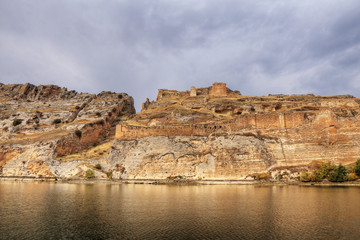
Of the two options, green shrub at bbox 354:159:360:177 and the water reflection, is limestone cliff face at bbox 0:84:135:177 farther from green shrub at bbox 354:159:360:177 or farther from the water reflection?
green shrub at bbox 354:159:360:177

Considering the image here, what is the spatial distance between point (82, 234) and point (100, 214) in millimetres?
4366

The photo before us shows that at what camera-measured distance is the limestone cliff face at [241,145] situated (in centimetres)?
3809

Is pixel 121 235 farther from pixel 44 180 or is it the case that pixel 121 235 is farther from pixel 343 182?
pixel 44 180

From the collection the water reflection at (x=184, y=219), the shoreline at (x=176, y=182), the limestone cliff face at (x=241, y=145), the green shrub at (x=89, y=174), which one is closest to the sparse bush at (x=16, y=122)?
the shoreline at (x=176, y=182)

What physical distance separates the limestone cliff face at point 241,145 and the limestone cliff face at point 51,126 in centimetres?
1032

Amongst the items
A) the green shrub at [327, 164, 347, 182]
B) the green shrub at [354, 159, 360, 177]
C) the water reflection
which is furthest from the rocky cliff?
the water reflection

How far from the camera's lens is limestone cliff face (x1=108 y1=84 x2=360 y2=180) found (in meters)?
38.1

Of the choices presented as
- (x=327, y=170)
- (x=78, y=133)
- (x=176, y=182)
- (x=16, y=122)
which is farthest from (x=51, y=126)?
(x=327, y=170)

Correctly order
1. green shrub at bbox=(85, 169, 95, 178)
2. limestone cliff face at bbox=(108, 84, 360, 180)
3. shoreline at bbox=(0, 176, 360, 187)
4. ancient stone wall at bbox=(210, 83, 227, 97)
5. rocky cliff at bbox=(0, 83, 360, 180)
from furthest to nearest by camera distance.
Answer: ancient stone wall at bbox=(210, 83, 227, 97) → green shrub at bbox=(85, 169, 95, 178) → rocky cliff at bbox=(0, 83, 360, 180) → limestone cliff face at bbox=(108, 84, 360, 180) → shoreline at bbox=(0, 176, 360, 187)

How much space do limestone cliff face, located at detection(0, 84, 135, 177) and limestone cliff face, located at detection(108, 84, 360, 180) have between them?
10.3 meters

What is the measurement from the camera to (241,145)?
41750mm

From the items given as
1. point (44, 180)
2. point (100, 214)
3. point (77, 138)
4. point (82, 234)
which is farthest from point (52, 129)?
point (82, 234)

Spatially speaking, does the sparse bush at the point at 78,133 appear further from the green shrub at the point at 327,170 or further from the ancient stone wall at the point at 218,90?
the green shrub at the point at 327,170

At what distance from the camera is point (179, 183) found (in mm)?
39031
